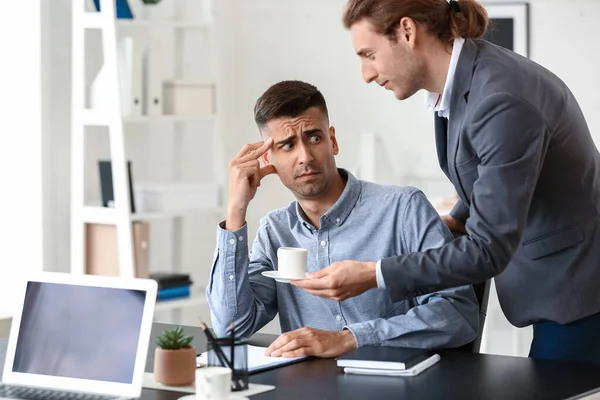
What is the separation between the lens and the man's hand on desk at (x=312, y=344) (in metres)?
2.01

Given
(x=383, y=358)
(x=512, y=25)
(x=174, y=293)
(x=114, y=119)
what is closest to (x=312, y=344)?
(x=383, y=358)

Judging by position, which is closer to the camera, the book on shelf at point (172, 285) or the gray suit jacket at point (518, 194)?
the gray suit jacket at point (518, 194)

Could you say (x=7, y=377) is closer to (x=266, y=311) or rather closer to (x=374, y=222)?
(x=266, y=311)

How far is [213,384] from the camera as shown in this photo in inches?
64.1

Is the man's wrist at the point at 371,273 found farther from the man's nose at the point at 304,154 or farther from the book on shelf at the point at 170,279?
the book on shelf at the point at 170,279

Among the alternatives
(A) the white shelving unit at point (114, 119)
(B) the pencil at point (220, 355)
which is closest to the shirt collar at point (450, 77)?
(B) the pencil at point (220, 355)

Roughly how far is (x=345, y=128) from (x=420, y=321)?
2934 mm

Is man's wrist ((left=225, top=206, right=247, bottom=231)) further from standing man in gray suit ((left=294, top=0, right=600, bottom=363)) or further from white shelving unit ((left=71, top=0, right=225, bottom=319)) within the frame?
white shelving unit ((left=71, top=0, right=225, bottom=319))

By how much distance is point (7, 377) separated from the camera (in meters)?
1.87

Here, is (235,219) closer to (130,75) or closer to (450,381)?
(450,381)

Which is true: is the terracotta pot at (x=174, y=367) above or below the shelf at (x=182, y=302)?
above

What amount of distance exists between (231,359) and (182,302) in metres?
2.52

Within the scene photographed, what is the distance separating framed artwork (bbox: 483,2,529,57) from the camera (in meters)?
4.59

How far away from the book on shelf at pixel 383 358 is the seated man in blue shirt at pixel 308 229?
19 cm
